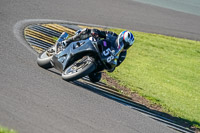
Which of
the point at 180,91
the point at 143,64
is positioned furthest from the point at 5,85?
the point at 143,64

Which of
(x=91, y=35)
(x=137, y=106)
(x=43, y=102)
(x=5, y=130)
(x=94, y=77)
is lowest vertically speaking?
(x=5, y=130)

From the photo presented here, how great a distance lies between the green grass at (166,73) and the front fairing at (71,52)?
2.65 m

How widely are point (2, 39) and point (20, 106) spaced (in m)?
4.41

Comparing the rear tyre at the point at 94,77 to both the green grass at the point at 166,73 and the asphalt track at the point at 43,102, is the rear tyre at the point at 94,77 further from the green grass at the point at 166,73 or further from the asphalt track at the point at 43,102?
the green grass at the point at 166,73

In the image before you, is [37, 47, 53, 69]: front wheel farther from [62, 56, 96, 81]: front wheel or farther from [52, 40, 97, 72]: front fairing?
[62, 56, 96, 81]: front wheel

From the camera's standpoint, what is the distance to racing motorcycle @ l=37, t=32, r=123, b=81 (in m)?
7.82

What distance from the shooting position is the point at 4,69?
759 centimetres

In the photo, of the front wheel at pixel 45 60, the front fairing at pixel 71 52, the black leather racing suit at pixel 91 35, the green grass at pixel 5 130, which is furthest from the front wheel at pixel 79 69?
the green grass at pixel 5 130

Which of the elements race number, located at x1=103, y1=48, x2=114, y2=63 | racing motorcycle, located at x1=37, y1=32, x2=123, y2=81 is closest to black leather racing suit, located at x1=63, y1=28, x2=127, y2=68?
racing motorcycle, located at x1=37, y1=32, x2=123, y2=81

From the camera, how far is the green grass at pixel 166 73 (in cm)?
1022

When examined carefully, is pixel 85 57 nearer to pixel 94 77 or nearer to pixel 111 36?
→ pixel 111 36

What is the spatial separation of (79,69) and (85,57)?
0.32 meters

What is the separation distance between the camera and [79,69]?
782cm

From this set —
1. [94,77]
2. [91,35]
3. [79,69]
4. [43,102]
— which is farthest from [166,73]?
[43,102]
